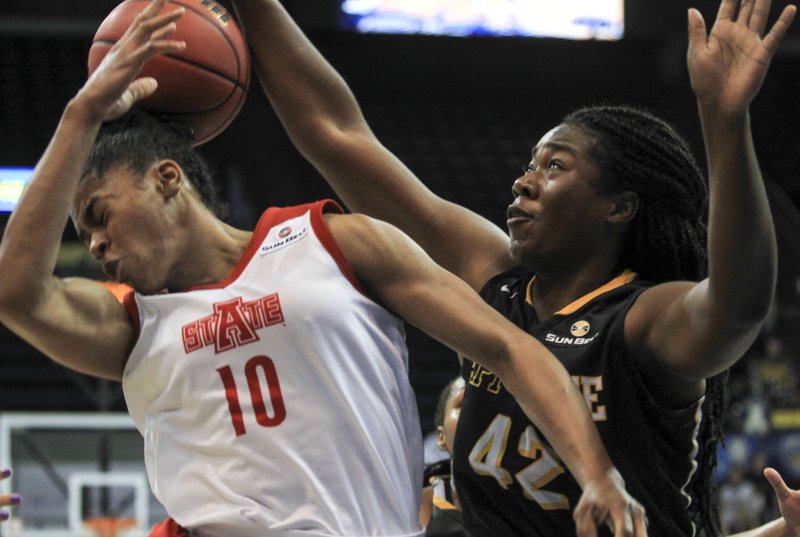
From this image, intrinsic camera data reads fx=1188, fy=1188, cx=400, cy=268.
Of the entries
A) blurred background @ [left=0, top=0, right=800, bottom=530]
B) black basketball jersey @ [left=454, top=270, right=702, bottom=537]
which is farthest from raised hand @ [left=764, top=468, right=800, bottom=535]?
blurred background @ [left=0, top=0, right=800, bottom=530]

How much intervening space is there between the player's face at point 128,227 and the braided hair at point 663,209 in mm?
909

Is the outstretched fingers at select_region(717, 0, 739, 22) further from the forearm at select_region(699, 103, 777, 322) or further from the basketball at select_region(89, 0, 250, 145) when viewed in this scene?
the basketball at select_region(89, 0, 250, 145)

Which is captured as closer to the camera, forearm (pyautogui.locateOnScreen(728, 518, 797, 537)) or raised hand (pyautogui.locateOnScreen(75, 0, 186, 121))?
raised hand (pyautogui.locateOnScreen(75, 0, 186, 121))

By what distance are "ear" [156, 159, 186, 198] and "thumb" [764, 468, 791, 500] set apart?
1.36 meters

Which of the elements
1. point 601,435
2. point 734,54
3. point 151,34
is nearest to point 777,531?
point 601,435

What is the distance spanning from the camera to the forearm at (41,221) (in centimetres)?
214

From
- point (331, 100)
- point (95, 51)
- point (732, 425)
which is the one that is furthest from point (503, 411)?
point (732, 425)

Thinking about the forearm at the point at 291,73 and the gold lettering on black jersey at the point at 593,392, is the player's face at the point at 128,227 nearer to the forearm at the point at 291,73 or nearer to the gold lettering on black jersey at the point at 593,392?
the forearm at the point at 291,73

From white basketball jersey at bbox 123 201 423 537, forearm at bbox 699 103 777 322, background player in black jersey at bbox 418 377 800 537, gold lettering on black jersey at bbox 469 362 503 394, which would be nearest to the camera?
forearm at bbox 699 103 777 322

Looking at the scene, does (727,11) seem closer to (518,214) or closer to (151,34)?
(518,214)

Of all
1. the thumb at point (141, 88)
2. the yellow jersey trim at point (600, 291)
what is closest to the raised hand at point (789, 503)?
the yellow jersey trim at point (600, 291)

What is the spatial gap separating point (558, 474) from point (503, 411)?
0.56ft

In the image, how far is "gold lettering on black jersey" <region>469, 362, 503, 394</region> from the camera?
2414 millimetres

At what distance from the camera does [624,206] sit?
8.27 ft
